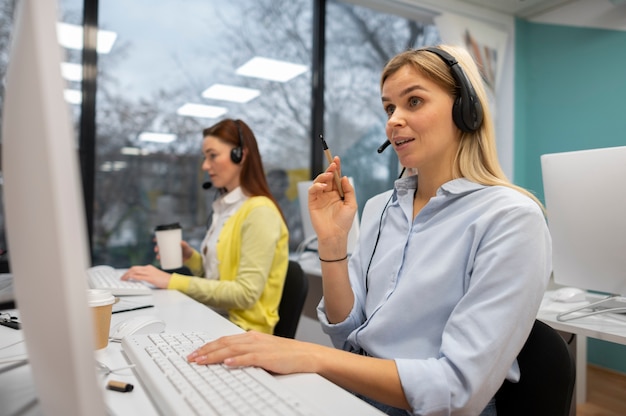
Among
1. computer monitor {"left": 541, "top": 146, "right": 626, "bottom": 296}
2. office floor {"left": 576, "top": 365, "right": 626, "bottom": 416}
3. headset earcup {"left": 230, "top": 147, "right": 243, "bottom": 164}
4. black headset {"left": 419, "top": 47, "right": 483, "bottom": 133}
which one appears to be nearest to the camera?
black headset {"left": 419, "top": 47, "right": 483, "bottom": 133}

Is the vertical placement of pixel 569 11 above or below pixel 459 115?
above

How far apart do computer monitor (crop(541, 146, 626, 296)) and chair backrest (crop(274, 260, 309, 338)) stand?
0.82 metres

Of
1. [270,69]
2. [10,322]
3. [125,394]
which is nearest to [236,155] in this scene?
[10,322]

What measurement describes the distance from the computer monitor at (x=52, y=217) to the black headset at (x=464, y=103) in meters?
0.79

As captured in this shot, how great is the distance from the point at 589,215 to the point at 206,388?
1190mm

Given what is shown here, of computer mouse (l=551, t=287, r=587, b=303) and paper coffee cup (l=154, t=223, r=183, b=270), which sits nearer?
computer mouse (l=551, t=287, r=587, b=303)

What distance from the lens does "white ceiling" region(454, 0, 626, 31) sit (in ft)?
10.2

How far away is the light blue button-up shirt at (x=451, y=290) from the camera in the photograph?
2.36 feet

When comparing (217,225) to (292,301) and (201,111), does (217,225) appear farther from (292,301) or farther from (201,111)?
(201,111)

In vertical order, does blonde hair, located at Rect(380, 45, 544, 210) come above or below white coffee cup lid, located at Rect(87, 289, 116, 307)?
above

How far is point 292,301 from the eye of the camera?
158 cm

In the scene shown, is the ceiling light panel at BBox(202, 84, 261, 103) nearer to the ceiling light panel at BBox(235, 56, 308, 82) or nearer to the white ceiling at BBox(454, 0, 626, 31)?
the ceiling light panel at BBox(235, 56, 308, 82)

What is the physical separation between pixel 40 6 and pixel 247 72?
2.76 m

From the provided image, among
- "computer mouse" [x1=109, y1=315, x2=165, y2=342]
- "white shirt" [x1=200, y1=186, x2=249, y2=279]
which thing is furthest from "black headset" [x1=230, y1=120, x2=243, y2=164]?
"computer mouse" [x1=109, y1=315, x2=165, y2=342]
